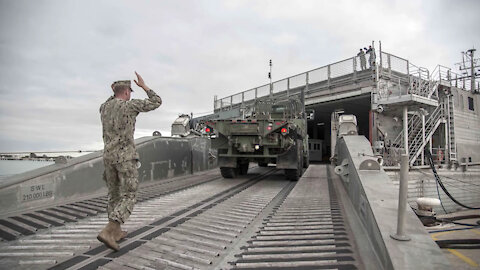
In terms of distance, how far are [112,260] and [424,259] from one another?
2.60 m

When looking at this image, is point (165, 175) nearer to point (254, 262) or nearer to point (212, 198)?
point (212, 198)

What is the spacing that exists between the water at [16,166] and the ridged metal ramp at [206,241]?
6.75ft

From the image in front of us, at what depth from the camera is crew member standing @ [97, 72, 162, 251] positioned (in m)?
2.61

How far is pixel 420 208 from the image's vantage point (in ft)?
26.0

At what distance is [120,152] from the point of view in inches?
103

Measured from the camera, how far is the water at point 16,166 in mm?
4543

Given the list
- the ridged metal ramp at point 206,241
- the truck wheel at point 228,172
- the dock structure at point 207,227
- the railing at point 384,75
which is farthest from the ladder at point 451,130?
the ridged metal ramp at point 206,241

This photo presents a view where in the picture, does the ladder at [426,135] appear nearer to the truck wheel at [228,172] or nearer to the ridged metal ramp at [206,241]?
the truck wheel at [228,172]

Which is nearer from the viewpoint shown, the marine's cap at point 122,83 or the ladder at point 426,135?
the marine's cap at point 122,83

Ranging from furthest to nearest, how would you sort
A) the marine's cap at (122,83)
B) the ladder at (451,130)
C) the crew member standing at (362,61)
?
the ladder at (451,130), the crew member standing at (362,61), the marine's cap at (122,83)

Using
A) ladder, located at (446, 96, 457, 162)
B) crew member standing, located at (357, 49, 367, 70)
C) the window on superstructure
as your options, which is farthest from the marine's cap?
the window on superstructure

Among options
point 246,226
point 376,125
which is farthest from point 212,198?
point 376,125

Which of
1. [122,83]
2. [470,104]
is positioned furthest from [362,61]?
[122,83]

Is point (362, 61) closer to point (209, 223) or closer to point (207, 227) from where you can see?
point (209, 223)
